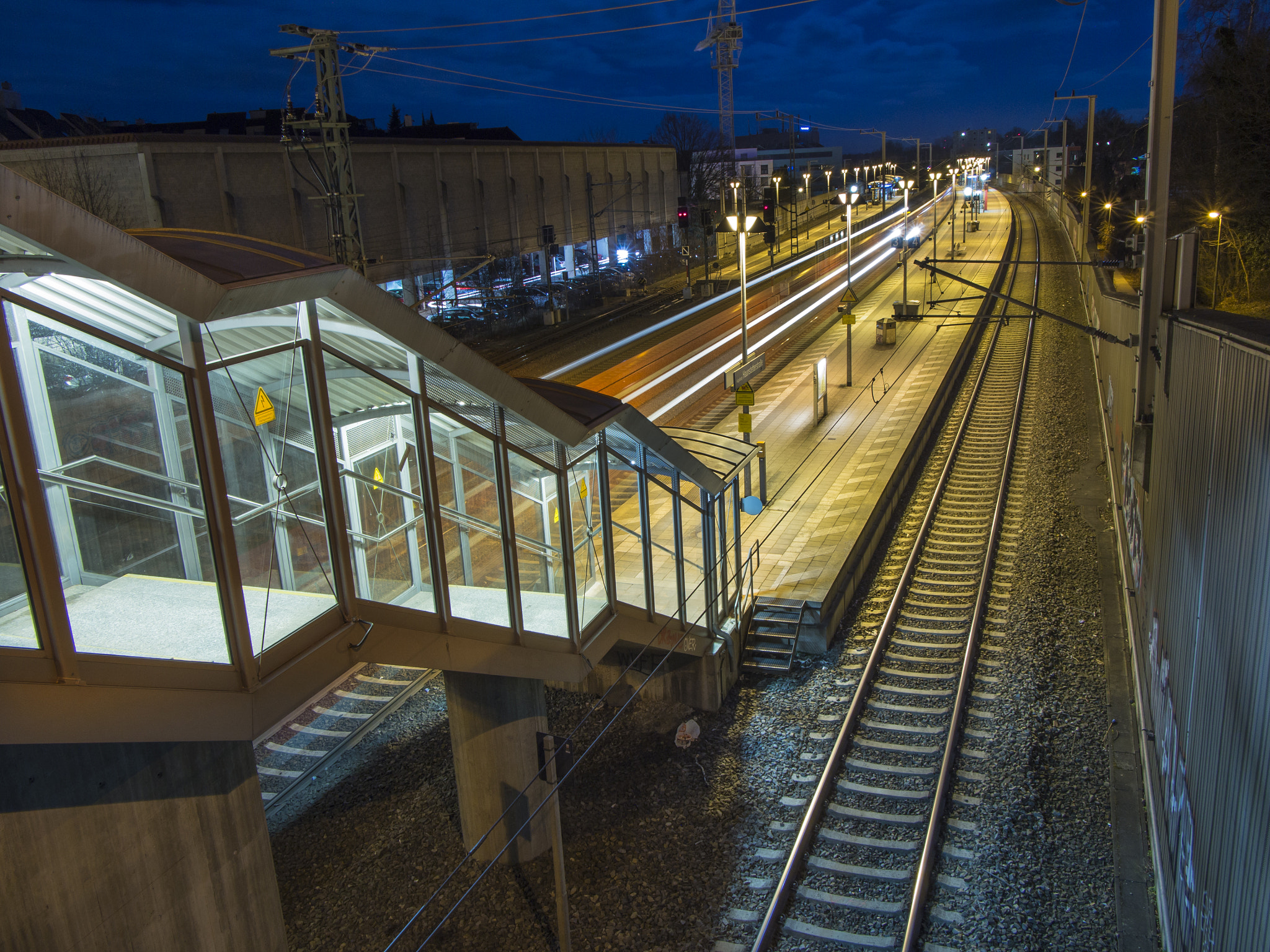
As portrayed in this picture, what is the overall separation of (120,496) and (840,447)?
1873 centimetres

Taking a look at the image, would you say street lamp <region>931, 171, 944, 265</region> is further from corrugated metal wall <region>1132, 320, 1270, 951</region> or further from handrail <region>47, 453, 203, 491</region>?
handrail <region>47, 453, 203, 491</region>

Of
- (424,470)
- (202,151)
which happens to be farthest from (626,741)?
(202,151)

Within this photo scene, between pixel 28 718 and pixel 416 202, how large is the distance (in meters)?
35.6

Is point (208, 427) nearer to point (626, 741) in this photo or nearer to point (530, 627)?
point (530, 627)

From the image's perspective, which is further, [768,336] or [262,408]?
[768,336]

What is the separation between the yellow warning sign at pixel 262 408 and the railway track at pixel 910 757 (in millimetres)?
5911

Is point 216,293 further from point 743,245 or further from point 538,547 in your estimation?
point 743,245

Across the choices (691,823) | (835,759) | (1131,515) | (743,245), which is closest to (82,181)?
(743,245)

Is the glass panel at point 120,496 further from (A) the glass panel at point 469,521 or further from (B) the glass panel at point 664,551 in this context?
(B) the glass panel at point 664,551

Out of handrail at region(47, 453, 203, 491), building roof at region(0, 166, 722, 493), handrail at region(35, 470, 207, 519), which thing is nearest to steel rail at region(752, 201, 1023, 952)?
building roof at region(0, 166, 722, 493)

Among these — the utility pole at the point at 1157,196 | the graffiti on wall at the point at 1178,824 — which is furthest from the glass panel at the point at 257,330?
the utility pole at the point at 1157,196

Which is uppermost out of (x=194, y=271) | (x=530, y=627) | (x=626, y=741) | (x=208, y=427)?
(x=194, y=271)

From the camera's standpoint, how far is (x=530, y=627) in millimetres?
7887

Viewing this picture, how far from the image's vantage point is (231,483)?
502 centimetres
